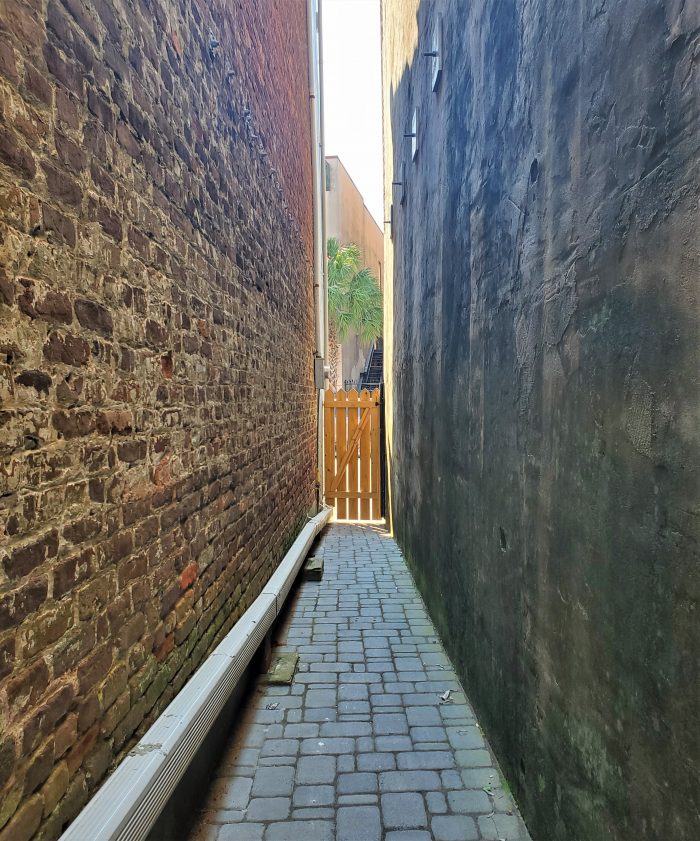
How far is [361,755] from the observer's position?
270 cm

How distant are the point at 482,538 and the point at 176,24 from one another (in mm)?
2949

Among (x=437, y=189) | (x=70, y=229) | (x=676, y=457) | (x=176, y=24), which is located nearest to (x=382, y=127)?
(x=437, y=189)

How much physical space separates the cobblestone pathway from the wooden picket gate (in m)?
5.18

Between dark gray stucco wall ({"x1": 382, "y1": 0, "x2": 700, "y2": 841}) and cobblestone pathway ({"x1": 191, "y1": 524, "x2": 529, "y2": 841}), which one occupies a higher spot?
dark gray stucco wall ({"x1": 382, "y1": 0, "x2": 700, "y2": 841})

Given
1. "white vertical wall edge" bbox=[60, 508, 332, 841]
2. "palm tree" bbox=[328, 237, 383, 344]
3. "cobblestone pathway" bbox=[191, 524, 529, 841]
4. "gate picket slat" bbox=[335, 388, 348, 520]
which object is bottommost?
"cobblestone pathway" bbox=[191, 524, 529, 841]

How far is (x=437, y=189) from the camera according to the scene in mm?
4223

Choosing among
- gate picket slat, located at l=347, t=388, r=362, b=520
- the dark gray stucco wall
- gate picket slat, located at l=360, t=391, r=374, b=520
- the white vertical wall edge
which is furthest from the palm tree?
the white vertical wall edge

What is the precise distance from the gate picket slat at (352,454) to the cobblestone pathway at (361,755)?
17.1 ft

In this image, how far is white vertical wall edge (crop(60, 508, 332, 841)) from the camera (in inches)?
59.0

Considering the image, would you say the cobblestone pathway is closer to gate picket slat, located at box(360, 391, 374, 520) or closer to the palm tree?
gate picket slat, located at box(360, 391, 374, 520)

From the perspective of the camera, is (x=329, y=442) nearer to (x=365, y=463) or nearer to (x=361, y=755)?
(x=365, y=463)

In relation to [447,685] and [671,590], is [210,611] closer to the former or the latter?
[447,685]

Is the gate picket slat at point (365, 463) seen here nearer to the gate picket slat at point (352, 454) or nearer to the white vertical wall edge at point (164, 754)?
the gate picket slat at point (352, 454)

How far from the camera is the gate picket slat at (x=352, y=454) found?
31.2 feet
